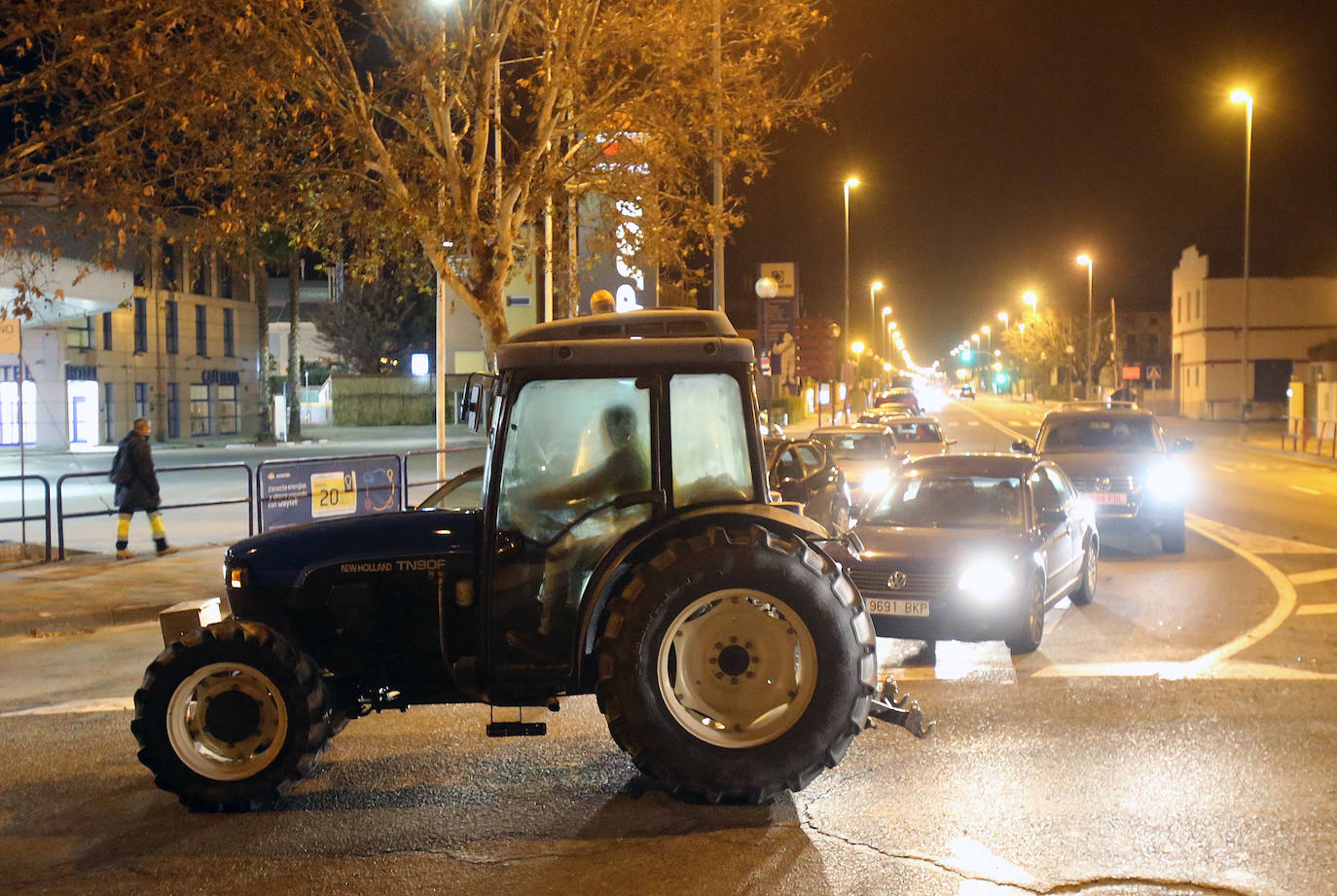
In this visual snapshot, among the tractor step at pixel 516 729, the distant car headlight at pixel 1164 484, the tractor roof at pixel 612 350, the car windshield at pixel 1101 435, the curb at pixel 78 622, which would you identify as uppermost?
the tractor roof at pixel 612 350

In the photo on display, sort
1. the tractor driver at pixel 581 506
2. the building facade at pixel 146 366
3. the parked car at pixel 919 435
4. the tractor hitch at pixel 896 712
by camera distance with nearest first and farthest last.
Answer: the tractor driver at pixel 581 506 → the tractor hitch at pixel 896 712 → the parked car at pixel 919 435 → the building facade at pixel 146 366

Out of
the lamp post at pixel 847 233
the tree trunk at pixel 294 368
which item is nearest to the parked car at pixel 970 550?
the tree trunk at pixel 294 368

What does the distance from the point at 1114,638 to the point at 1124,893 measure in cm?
601

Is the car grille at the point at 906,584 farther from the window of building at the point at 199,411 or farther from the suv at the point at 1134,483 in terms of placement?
the window of building at the point at 199,411

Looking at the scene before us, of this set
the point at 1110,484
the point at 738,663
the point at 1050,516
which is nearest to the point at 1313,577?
the point at 1110,484

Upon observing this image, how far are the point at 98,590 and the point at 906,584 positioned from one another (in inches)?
346

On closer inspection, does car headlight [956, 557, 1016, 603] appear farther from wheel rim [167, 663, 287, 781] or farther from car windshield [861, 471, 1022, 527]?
wheel rim [167, 663, 287, 781]

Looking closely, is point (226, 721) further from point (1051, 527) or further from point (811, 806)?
point (1051, 527)

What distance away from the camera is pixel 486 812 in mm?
6246

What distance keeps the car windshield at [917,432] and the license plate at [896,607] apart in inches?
725

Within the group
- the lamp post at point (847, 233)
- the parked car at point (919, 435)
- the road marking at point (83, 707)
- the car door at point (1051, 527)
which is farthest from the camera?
the lamp post at point (847, 233)

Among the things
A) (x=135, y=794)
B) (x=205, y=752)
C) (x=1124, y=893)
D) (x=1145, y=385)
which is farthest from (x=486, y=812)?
(x=1145, y=385)

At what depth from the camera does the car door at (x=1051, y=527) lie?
10914 millimetres

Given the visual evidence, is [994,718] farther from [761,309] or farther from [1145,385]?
[1145,385]
